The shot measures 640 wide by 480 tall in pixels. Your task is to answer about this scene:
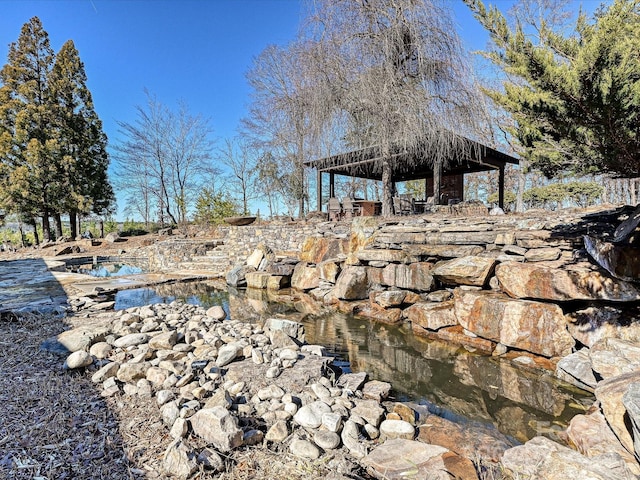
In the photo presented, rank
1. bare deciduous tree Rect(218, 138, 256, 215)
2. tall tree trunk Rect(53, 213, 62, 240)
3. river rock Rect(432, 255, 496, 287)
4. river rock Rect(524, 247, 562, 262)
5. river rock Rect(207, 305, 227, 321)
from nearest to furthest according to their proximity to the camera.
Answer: river rock Rect(524, 247, 562, 262), river rock Rect(432, 255, 496, 287), river rock Rect(207, 305, 227, 321), tall tree trunk Rect(53, 213, 62, 240), bare deciduous tree Rect(218, 138, 256, 215)

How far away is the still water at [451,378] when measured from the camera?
2473 millimetres

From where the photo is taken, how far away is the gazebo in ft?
27.1

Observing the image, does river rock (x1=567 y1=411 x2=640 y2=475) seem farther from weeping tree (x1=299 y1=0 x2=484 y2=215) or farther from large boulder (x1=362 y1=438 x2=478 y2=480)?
weeping tree (x1=299 y1=0 x2=484 y2=215)

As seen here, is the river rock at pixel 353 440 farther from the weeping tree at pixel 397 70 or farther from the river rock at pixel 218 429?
the weeping tree at pixel 397 70

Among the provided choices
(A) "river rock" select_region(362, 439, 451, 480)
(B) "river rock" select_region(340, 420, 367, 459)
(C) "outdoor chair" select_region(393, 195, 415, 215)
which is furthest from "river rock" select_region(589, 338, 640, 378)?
(C) "outdoor chair" select_region(393, 195, 415, 215)

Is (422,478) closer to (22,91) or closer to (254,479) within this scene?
(254,479)

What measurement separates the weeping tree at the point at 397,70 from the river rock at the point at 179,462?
23.0ft

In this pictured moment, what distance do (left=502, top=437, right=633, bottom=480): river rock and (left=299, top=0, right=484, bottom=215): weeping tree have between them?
6.40 metres

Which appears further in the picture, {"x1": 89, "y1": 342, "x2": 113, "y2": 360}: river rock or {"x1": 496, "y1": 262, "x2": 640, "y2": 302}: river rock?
{"x1": 496, "y1": 262, "x2": 640, "y2": 302}: river rock

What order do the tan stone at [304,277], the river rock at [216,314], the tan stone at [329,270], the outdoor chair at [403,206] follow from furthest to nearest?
the outdoor chair at [403,206] → the tan stone at [304,277] → the tan stone at [329,270] → the river rock at [216,314]

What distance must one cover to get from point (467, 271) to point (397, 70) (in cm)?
530

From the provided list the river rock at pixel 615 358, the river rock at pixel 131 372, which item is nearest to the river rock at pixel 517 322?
the river rock at pixel 615 358

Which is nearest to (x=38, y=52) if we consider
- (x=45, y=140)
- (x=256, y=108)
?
(x=45, y=140)

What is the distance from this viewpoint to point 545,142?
114 inches
